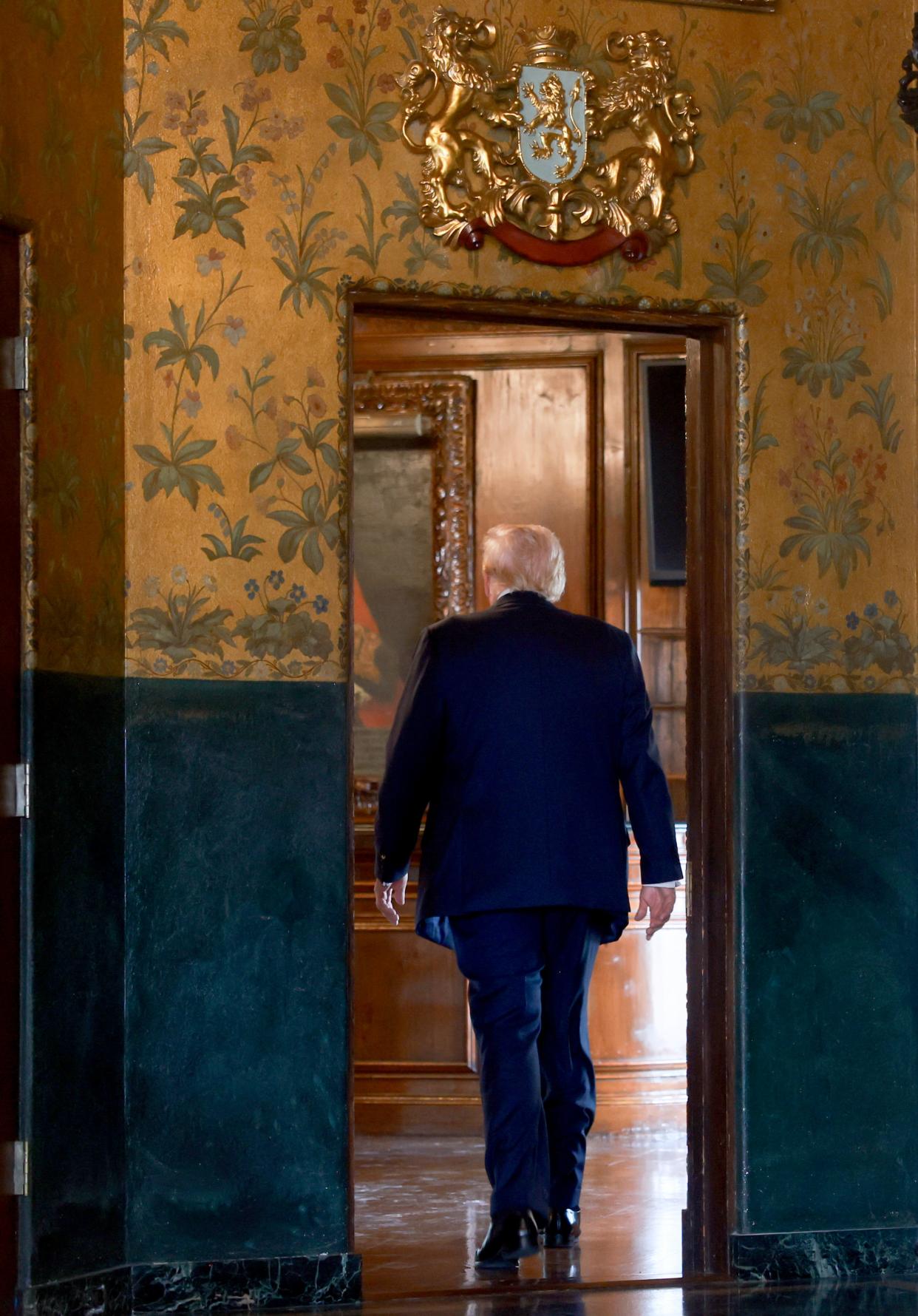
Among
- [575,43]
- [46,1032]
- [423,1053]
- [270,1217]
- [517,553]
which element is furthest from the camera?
[423,1053]

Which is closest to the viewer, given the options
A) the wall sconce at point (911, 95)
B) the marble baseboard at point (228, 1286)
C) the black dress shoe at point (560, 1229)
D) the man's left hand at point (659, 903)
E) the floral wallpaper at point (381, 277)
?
the wall sconce at point (911, 95)

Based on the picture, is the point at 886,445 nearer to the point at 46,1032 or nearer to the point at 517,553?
the point at 517,553

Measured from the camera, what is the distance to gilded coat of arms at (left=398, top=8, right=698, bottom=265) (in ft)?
13.0

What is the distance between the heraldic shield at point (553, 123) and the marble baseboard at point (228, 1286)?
2.41 metres

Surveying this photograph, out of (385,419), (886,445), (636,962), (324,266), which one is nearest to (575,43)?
(324,266)

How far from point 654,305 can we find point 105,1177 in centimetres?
222

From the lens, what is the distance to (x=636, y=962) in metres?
6.00

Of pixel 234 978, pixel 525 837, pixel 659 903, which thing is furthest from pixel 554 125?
pixel 234 978

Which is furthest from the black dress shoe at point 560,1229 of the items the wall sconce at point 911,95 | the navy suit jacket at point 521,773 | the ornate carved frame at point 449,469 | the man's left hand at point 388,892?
the wall sconce at point 911,95

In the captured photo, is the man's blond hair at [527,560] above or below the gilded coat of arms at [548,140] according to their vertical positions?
below

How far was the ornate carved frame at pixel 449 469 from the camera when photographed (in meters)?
6.11

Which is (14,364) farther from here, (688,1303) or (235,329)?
(688,1303)

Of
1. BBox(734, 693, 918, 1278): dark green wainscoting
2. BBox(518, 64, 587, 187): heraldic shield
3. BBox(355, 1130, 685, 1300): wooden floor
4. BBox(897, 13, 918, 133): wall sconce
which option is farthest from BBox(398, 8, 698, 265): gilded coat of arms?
BBox(355, 1130, 685, 1300): wooden floor

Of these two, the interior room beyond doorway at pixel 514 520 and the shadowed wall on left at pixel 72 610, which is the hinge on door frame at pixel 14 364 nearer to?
the shadowed wall on left at pixel 72 610
